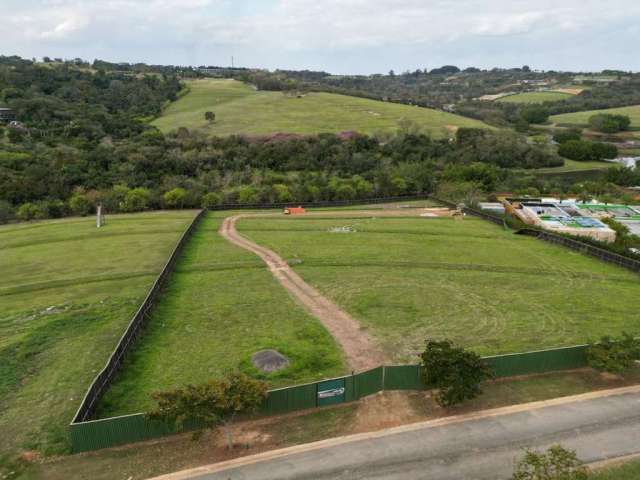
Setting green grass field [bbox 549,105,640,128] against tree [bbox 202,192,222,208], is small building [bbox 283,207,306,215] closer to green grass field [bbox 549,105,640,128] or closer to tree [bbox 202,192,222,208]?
tree [bbox 202,192,222,208]

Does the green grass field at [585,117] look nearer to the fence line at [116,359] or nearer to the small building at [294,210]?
the small building at [294,210]

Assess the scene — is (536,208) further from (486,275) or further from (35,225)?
(35,225)

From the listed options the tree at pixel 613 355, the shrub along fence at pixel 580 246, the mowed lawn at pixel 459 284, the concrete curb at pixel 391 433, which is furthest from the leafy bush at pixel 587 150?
the concrete curb at pixel 391 433

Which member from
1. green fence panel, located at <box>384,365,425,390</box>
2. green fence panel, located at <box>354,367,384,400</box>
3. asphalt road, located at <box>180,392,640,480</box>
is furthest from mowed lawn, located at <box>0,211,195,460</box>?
green fence panel, located at <box>384,365,425,390</box>

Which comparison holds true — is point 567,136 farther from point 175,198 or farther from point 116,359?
point 116,359

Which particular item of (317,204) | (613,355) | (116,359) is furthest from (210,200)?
(613,355)

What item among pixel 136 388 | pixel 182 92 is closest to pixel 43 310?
pixel 136 388
